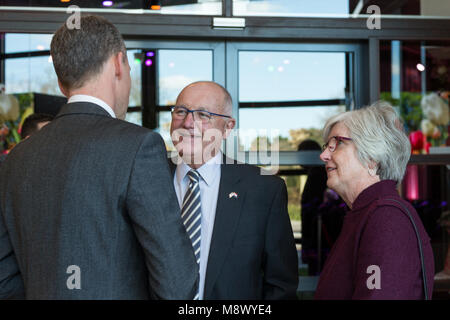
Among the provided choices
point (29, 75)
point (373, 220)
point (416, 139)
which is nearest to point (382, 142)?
point (373, 220)

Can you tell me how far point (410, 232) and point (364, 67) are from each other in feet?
5.45

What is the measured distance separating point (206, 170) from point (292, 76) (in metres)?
1.22

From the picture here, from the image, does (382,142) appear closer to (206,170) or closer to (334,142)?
(334,142)

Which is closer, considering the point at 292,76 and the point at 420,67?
the point at 292,76

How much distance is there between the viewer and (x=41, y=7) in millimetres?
2836

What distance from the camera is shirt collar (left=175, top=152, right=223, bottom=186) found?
216 centimetres

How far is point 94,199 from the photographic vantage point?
1352 millimetres

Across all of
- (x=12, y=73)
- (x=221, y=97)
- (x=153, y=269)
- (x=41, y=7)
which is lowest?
(x=153, y=269)

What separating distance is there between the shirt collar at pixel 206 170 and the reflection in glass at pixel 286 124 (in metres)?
0.88

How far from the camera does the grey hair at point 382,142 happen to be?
6.23 ft

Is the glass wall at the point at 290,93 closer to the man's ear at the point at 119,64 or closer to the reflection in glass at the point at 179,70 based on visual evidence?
the reflection in glass at the point at 179,70

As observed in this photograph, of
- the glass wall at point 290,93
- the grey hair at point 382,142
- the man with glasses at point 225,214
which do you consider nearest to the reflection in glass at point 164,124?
the glass wall at point 290,93
